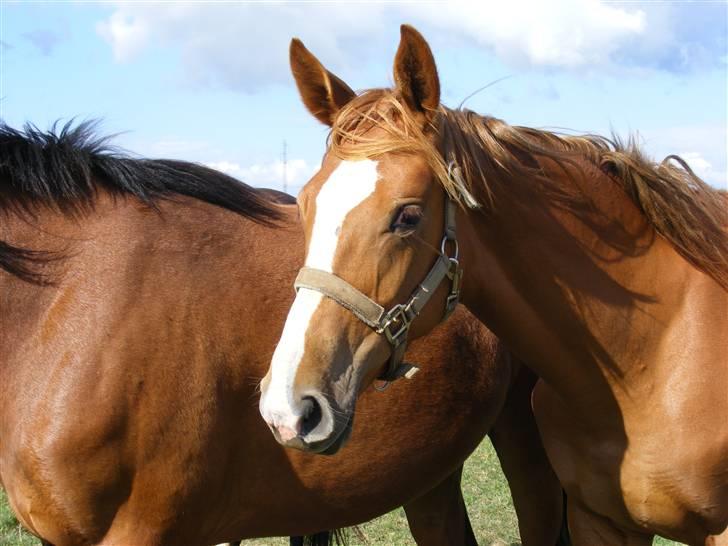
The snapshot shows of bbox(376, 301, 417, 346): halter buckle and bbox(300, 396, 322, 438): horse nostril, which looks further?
bbox(376, 301, 417, 346): halter buckle

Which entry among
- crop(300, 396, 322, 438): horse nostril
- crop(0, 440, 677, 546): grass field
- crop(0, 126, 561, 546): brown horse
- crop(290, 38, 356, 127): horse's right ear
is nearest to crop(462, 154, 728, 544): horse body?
crop(290, 38, 356, 127): horse's right ear

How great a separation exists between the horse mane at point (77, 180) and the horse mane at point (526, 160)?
112 cm

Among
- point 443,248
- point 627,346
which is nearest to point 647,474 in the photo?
point 627,346

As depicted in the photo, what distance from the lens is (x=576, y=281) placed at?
310 centimetres

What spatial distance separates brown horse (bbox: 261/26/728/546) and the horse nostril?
0.08 ft

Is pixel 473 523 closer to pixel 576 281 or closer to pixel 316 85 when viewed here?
pixel 576 281

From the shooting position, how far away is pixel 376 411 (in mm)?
3768

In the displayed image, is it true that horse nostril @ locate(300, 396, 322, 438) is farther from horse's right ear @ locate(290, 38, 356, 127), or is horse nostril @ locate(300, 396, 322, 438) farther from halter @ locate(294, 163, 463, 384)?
horse's right ear @ locate(290, 38, 356, 127)

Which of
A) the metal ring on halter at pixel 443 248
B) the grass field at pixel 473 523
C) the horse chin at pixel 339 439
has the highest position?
the metal ring on halter at pixel 443 248

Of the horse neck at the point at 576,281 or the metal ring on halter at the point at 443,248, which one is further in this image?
the horse neck at the point at 576,281

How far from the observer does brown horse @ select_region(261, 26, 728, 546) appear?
2.64 metres

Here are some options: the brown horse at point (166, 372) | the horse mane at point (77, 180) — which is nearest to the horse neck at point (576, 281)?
the brown horse at point (166, 372)

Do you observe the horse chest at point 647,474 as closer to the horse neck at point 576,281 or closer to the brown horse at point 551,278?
the brown horse at point 551,278

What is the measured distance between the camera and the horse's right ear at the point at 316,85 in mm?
3053
